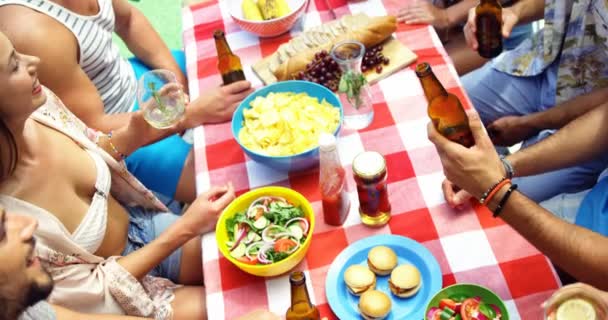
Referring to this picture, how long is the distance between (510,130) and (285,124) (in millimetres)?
916

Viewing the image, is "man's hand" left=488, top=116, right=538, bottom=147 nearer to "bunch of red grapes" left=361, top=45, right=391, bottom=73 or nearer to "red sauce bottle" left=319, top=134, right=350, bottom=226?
"bunch of red grapes" left=361, top=45, right=391, bottom=73

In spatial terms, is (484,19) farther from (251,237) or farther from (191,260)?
(191,260)

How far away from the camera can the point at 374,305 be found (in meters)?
1.19

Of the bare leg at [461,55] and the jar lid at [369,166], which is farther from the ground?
the jar lid at [369,166]

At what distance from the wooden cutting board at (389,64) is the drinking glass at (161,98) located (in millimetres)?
284

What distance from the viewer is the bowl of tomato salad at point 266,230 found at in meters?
1.30

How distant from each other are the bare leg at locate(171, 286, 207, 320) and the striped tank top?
2.66ft

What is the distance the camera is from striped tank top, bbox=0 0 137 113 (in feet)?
5.55

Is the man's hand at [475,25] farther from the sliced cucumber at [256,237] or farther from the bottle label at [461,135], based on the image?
the sliced cucumber at [256,237]

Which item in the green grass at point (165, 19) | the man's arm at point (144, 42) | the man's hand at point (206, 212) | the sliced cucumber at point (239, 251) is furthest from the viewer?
the green grass at point (165, 19)

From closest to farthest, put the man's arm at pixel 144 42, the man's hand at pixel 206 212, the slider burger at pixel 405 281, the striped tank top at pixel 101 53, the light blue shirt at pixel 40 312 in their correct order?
1. the light blue shirt at pixel 40 312
2. the slider burger at pixel 405 281
3. the man's hand at pixel 206 212
4. the striped tank top at pixel 101 53
5. the man's arm at pixel 144 42

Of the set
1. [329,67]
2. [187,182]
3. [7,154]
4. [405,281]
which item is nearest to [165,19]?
[187,182]

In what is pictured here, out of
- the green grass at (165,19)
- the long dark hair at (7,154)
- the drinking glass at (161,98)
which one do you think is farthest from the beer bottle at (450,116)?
the green grass at (165,19)

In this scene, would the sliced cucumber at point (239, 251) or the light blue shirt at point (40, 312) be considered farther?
the sliced cucumber at point (239, 251)
